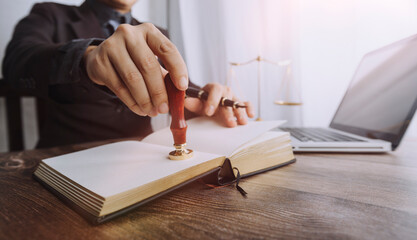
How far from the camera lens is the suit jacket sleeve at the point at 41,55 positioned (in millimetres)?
471

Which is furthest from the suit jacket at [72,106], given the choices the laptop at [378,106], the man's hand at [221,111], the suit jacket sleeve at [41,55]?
the laptop at [378,106]

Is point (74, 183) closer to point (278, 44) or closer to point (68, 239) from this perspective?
point (68, 239)

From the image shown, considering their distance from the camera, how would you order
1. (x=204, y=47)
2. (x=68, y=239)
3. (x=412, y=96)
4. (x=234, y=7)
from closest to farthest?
(x=68, y=239) < (x=412, y=96) < (x=234, y=7) < (x=204, y=47)

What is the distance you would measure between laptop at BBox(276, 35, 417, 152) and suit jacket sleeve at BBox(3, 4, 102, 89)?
542mm

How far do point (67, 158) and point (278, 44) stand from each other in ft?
3.30

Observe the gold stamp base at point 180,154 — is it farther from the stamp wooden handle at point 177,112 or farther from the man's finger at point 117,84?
the man's finger at point 117,84

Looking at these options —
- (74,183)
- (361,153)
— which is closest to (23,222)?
(74,183)

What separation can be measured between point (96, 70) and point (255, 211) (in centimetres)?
32

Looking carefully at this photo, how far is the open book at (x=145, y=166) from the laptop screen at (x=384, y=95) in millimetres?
327

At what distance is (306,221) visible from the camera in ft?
0.78

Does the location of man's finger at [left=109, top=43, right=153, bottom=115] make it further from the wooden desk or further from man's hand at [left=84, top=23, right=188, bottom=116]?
the wooden desk

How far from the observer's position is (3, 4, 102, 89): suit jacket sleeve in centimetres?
47

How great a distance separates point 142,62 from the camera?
0.33 m

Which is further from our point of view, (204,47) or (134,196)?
(204,47)
